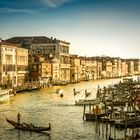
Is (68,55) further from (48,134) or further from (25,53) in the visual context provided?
(48,134)

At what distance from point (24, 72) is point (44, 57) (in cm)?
896

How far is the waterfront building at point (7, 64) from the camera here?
154 feet

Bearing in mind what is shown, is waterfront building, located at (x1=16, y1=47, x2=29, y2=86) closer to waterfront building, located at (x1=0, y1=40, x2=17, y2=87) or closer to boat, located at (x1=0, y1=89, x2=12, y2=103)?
waterfront building, located at (x1=0, y1=40, x2=17, y2=87)

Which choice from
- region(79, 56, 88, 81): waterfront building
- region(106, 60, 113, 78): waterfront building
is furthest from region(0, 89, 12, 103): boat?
region(106, 60, 113, 78): waterfront building

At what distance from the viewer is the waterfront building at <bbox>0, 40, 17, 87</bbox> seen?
4703cm

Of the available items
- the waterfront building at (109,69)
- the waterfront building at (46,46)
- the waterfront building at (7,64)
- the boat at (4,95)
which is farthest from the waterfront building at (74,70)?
the boat at (4,95)

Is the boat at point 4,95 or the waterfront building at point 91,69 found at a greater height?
the waterfront building at point 91,69

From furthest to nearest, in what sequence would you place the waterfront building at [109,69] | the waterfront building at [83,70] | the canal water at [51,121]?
the waterfront building at [109,69], the waterfront building at [83,70], the canal water at [51,121]

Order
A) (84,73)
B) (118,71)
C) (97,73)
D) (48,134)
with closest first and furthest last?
(48,134) < (84,73) < (97,73) < (118,71)

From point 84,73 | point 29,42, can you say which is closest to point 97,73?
point 84,73

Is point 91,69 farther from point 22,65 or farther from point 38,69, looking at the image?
point 22,65

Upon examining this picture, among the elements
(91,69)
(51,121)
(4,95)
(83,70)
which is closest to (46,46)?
(83,70)

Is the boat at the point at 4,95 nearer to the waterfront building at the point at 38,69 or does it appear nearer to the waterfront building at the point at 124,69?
the waterfront building at the point at 38,69

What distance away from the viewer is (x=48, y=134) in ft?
69.6
